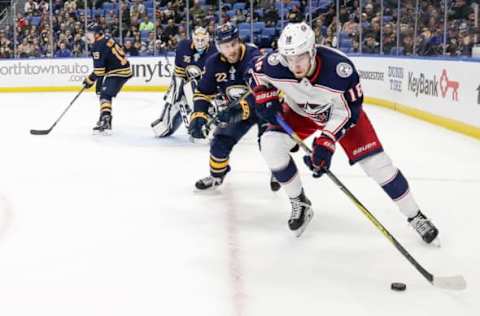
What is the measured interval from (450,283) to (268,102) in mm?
1184

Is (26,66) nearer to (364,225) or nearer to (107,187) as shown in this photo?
(107,187)

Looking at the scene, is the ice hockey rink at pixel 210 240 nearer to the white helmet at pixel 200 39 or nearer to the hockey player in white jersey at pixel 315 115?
the hockey player in white jersey at pixel 315 115

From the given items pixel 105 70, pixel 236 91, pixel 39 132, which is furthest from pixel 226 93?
pixel 39 132

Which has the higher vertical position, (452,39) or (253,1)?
(253,1)

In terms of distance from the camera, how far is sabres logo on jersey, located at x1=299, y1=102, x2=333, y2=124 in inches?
126

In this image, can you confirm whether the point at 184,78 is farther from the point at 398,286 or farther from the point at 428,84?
the point at 398,286

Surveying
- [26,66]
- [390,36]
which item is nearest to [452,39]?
[390,36]

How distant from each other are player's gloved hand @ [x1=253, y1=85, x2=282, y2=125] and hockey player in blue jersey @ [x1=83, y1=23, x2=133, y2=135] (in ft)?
12.6

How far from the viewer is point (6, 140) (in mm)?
6633

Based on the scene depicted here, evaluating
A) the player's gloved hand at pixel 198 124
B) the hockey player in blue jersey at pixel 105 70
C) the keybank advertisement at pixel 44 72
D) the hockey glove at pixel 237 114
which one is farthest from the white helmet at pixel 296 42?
the keybank advertisement at pixel 44 72

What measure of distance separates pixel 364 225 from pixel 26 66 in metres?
9.93

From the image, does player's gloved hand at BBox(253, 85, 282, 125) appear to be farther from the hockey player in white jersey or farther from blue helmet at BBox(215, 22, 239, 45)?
blue helmet at BBox(215, 22, 239, 45)

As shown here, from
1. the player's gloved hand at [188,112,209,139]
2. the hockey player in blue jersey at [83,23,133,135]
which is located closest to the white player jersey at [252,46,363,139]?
the player's gloved hand at [188,112,209,139]

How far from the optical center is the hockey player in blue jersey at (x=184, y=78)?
585 cm
